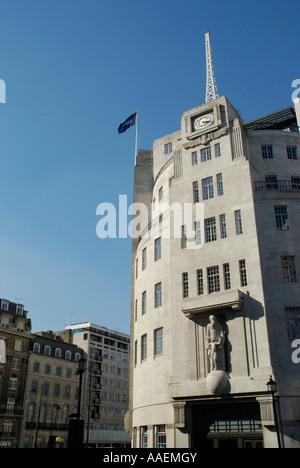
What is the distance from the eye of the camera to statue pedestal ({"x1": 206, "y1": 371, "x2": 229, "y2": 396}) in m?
31.4

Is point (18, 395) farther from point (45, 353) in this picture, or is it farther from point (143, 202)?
point (143, 202)

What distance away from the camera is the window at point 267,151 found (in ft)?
141

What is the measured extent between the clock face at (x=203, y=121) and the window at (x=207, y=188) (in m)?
6.10

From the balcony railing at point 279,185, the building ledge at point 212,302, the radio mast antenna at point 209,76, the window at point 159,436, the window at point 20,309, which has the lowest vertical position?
the window at point 159,436

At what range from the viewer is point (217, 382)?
31500 mm

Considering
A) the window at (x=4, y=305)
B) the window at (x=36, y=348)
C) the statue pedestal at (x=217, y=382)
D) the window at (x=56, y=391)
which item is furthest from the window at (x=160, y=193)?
the window at (x=56, y=391)

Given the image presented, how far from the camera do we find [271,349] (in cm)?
3181

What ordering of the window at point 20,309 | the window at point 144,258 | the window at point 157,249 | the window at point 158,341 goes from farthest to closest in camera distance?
the window at point 20,309, the window at point 144,258, the window at point 157,249, the window at point 158,341

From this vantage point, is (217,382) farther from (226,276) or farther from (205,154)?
(205,154)

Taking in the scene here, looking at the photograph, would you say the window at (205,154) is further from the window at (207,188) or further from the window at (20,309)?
the window at (20,309)

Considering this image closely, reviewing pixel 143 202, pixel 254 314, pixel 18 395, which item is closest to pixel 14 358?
pixel 18 395

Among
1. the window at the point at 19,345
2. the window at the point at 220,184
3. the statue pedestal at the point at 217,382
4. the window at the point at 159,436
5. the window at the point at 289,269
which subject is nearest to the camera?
the statue pedestal at the point at 217,382

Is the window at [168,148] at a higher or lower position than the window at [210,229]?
higher

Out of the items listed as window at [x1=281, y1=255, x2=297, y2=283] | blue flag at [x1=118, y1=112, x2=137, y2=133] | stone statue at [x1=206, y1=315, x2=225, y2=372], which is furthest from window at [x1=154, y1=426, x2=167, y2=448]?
blue flag at [x1=118, y1=112, x2=137, y2=133]
